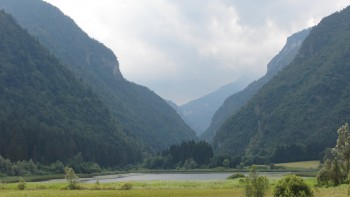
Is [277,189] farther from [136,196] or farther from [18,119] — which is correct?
[18,119]

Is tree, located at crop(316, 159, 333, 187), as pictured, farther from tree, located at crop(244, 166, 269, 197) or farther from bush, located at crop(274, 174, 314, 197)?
tree, located at crop(244, 166, 269, 197)

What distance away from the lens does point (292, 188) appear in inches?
1948

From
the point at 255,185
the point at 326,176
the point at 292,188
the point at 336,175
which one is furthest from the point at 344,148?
the point at 292,188

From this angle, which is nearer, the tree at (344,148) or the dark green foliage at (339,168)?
the dark green foliage at (339,168)

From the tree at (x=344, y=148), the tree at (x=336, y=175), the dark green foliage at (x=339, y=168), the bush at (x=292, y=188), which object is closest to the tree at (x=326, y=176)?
the dark green foliage at (x=339, y=168)

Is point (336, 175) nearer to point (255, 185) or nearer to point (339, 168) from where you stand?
point (339, 168)

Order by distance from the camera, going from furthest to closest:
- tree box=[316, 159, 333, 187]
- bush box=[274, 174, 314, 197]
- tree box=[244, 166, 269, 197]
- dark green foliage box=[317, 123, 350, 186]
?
tree box=[316, 159, 333, 187]
dark green foliage box=[317, 123, 350, 186]
tree box=[244, 166, 269, 197]
bush box=[274, 174, 314, 197]

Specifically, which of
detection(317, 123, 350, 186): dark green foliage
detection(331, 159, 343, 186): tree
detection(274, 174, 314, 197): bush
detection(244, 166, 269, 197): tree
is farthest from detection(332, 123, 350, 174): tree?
detection(274, 174, 314, 197): bush

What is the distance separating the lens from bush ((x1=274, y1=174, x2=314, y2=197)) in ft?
161

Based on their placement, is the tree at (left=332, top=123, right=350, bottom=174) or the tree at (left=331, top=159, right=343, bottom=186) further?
the tree at (left=332, top=123, right=350, bottom=174)

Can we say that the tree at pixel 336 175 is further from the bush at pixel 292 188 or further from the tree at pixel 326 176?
the bush at pixel 292 188

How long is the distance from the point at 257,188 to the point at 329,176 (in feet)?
114

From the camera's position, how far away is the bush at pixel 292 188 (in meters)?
49.0

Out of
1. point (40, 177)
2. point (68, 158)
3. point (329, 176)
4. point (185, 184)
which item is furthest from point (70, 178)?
point (68, 158)
